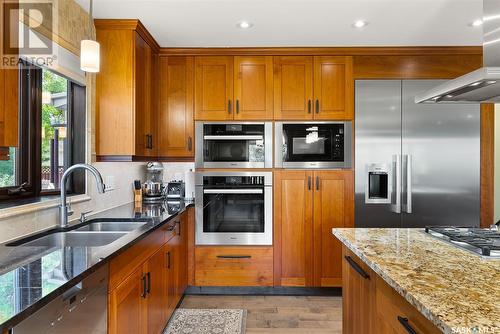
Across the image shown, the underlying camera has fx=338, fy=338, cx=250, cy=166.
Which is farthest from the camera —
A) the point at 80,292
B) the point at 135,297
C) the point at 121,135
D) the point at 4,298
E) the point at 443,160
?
the point at 443,160

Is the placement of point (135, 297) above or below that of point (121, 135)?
below

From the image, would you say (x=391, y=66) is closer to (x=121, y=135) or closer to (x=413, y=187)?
(x=413, y=187)

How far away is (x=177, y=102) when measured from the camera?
3.38 metres

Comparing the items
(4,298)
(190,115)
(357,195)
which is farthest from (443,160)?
(4,298)

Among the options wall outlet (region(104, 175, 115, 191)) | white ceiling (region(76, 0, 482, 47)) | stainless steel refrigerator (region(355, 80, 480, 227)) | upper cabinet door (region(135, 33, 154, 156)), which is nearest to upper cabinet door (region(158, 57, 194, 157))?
white ceiling (region(76, 0, 482, 47))

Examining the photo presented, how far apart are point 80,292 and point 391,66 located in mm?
3241

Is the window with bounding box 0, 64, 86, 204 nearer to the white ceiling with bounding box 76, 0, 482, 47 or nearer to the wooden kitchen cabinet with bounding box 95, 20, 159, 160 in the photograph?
the wooden kitchen cabinet with bounding box 95, 20, 159, 160

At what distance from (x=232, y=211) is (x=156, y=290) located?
49.0 inches

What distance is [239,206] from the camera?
333 cm

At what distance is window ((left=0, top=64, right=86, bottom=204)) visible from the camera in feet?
6.56

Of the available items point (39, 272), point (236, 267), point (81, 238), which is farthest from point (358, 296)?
point (236, 267)

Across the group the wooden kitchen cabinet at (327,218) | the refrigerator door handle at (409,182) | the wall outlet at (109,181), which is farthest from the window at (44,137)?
the refrigerator door handle at (409,182)

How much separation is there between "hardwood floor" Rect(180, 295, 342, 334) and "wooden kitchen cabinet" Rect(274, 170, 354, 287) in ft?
0.61

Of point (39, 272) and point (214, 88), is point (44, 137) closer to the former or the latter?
point (39, 272)
